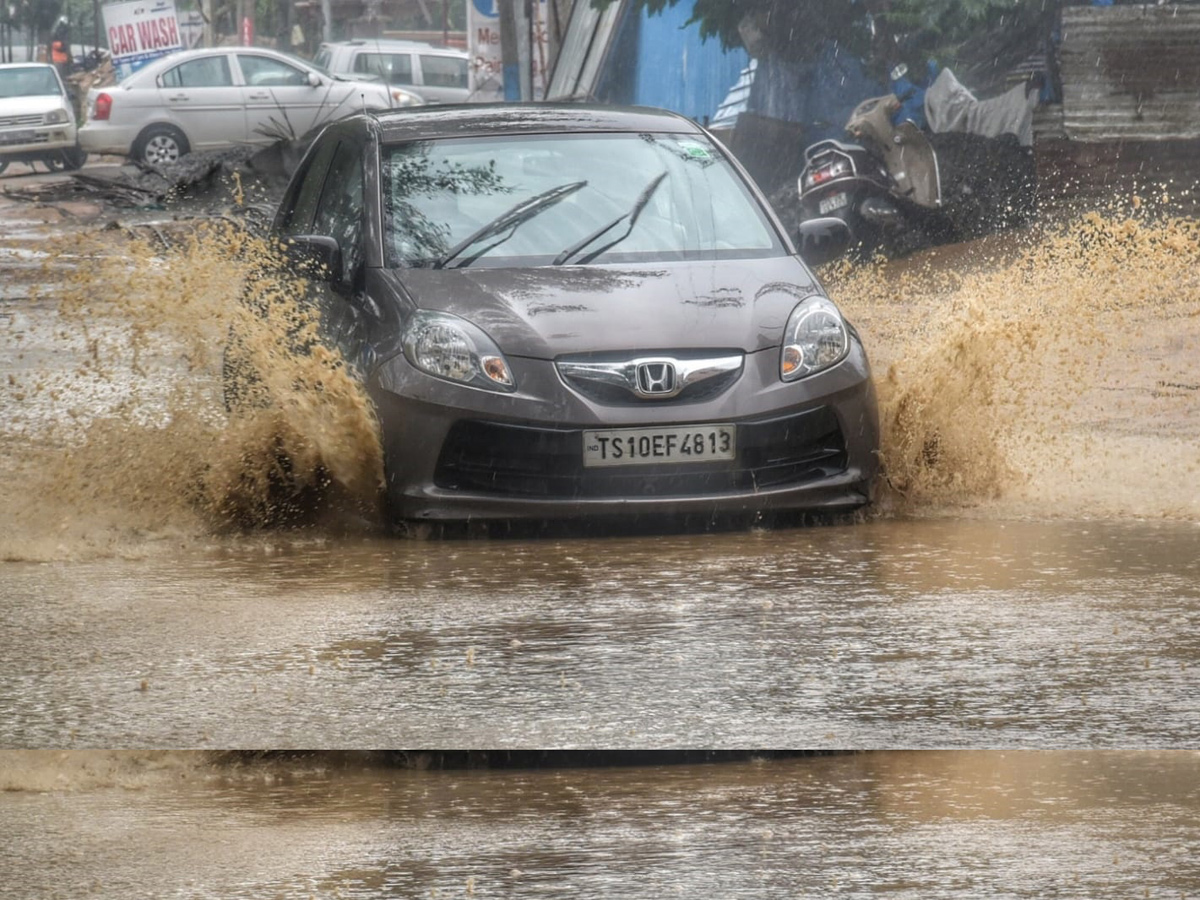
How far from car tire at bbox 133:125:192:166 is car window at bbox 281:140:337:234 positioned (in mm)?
→ 21219

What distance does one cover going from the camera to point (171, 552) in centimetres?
674

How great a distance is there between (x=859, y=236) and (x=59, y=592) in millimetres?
12944

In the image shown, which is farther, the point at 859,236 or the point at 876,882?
the point at 859,236

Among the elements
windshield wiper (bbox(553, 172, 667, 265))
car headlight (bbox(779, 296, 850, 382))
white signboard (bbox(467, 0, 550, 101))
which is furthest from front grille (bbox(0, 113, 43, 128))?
car headlight (bbox(779, 296, 850, 382))

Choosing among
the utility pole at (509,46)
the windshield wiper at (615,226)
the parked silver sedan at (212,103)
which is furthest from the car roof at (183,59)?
the windshield wiper at (615,226)

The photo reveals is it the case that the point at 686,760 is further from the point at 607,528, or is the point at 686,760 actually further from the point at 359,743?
the point at 607,528

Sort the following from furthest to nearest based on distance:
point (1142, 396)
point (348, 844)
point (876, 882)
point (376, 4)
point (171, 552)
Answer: point (376, 4) < point (1142, 396) < point (171, 552) < point (348, 844) < point (876, 882)

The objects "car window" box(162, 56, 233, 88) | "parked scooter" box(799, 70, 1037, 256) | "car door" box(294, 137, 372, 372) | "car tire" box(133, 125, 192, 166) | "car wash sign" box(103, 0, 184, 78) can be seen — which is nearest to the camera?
"car door" box(294, 137, 372, 372)

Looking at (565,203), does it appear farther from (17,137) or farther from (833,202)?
(17,137)

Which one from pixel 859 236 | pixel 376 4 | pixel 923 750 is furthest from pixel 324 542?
pixel 376 4

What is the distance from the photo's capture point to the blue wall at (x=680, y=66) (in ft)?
70.2

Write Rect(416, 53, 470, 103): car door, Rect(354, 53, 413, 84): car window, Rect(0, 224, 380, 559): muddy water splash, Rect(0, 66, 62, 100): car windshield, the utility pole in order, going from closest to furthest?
Rect(0, 224, 380, 559): muddy water splash
the utility pole
Rect(354, 53, 413, 84): car window
Rect(0, 66, 62, 100): car windshield
Rect(416, 53, 470, 103): car door

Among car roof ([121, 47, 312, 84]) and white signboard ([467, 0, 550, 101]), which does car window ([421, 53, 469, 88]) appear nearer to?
car roof ([121, 47, 312, 84])

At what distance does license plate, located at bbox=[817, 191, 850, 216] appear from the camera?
18.0 m
